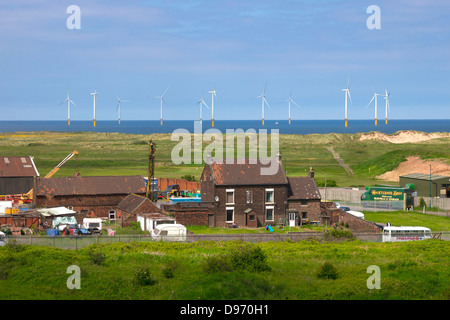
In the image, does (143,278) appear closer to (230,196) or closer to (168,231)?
(168,231)

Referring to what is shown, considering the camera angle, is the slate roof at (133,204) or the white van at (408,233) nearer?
the white van at (408,233)

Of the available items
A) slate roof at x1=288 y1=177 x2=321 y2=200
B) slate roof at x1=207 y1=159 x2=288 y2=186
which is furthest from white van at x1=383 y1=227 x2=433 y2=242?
slate roof at x1=207 y1=159 x2=288 y2=186

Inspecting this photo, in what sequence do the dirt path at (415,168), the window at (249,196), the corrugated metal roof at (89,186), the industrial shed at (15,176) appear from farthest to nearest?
the dirt path at (415,168) → the industrial shed at (15,176) → the corrugated metal roof at (89,186) → the window at (249,196)

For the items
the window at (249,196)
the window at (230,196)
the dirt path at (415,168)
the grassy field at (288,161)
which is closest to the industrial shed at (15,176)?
the grassy field at (288,161)

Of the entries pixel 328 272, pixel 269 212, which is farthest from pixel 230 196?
pixel 328 272

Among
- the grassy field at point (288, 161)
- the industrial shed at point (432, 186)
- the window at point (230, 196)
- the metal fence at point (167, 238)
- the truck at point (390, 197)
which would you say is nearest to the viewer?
the metal fence at point (167, 238)

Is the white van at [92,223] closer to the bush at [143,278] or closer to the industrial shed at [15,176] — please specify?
the industrial shed at [15,176]
